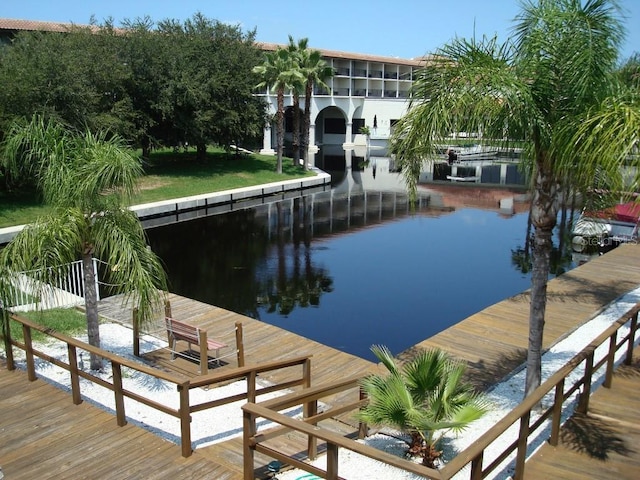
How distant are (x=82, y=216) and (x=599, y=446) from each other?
729 centimetres

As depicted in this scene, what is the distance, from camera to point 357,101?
217 feet

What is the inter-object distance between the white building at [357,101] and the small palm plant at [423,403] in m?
54.7

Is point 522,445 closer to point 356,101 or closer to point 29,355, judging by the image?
point 29,355

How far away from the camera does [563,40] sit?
714 cm

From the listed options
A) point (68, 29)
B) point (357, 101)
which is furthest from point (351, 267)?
point (357, 101)

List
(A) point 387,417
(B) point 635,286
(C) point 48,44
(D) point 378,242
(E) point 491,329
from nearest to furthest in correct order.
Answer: (A) point 387,417 → (E) point 491,329 → (B) point 635,286 → (D) point 378,242 → (C) point 48,44

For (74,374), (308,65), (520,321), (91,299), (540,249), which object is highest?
(308,65)

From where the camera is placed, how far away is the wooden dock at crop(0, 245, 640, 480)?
5.95 meters

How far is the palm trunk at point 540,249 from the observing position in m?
7.48

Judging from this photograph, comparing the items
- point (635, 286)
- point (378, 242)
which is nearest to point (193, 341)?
point (635, 286)

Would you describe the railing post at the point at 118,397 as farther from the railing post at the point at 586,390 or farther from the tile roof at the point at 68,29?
the tile roof at the point at 68,29

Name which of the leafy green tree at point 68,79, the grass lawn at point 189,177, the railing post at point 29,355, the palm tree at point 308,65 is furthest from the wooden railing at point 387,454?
the palm tree at point 308,65

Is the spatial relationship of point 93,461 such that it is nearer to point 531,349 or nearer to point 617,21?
point 531,349

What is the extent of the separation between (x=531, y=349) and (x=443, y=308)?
7333 millimetres
